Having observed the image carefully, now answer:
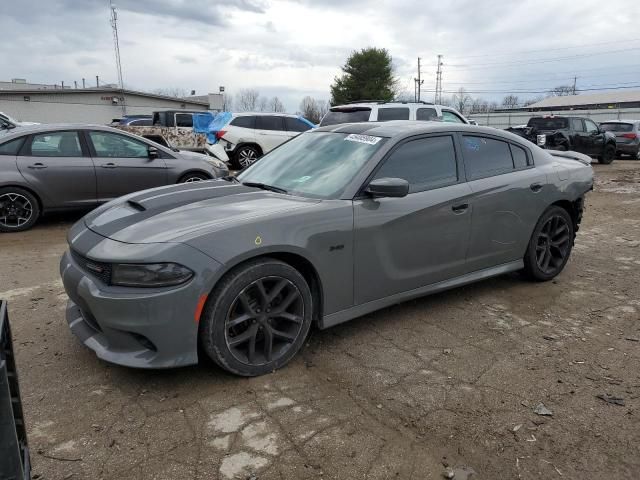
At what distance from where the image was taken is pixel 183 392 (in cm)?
293

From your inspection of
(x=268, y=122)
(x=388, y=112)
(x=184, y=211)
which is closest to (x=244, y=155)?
(x=268, y=122)

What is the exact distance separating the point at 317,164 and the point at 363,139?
1.35 ft

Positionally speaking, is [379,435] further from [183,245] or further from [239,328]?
[183,245]

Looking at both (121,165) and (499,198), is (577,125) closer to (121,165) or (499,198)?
(499,198)

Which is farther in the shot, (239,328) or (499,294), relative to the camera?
(499,294)

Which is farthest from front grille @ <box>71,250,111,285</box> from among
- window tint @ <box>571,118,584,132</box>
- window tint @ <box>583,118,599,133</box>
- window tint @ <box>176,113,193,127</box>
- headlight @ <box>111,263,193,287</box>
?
window tint @ <box>583,118,599,133</box>

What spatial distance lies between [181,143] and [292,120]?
10.5ft

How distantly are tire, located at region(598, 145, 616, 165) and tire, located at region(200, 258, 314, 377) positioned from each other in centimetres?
1849

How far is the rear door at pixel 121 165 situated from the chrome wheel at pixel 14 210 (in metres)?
0.95

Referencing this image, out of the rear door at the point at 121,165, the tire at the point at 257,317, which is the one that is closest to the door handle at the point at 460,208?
the tire at the point at 257,317

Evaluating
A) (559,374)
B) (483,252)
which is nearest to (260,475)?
(559,374)

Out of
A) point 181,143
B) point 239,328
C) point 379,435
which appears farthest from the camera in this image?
point 181,143

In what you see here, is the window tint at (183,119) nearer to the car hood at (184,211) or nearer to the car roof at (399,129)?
the car roof at (399,129)

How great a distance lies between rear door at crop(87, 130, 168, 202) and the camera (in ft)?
24.0
